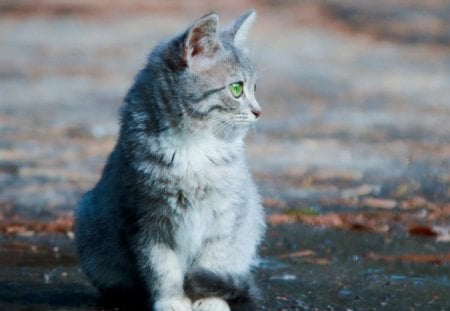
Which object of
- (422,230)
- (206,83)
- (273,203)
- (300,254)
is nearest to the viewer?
(206,83)

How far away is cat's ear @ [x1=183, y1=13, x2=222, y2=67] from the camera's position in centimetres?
480

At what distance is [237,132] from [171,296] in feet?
2.70

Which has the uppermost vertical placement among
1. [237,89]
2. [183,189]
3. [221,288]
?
[237,89]

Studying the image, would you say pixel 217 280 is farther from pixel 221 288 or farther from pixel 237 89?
pixel 237 89

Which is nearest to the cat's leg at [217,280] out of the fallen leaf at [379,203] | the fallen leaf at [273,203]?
the fallen leaf at [273,203]

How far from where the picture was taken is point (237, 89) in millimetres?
4941

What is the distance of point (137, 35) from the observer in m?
16.9

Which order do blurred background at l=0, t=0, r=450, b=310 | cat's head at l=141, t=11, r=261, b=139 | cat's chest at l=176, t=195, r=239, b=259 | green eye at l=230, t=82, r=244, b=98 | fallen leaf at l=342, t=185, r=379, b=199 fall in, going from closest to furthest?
cat's chest at l=176, t=195, r=239, b=259 → cat's head at l=141, t=11, r=261, b=139 → green eye at l=230, t=82, r=244, b=98 → blurred background at l=0, t=0, r=450, b=310 → fallen leaf at l=342, t=185, r=379, b=199

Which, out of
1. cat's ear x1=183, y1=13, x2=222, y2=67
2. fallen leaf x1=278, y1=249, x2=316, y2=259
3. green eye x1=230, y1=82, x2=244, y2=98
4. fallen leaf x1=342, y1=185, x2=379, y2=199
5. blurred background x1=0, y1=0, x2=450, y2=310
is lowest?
fallen leaf x1=342, y1=185, x2=379, y2=199

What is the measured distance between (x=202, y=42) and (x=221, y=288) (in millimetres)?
1129

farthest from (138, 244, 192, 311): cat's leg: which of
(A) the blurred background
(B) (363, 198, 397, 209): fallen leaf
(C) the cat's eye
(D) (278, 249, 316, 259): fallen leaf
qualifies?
(B) (363, 198, 397, 209): fallen leaf

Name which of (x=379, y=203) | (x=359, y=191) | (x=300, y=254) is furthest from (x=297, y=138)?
(x=300, y=254)

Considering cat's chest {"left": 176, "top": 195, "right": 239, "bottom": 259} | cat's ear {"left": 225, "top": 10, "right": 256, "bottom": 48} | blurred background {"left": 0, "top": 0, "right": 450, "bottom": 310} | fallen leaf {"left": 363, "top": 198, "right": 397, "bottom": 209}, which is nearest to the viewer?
cat's chest {"left": 176, "top": 195, "right": 239, "bottom": 259}

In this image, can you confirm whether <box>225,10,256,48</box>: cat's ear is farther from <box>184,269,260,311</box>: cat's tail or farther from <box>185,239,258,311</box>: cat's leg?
<box>184,269,260,311</box>: cat's tail
